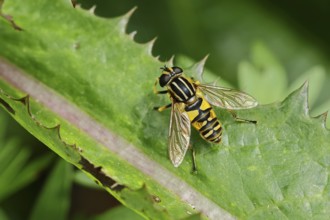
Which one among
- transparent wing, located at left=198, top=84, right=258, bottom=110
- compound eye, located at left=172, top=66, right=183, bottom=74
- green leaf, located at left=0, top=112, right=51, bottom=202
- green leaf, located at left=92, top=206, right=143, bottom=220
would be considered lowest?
green leaf, located at left=0, top=112, right=51, bottom=202

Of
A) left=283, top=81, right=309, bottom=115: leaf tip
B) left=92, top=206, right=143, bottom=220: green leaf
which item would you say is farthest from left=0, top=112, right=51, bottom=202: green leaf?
left=283, top=81, right=309, bottom=115: leaf tip

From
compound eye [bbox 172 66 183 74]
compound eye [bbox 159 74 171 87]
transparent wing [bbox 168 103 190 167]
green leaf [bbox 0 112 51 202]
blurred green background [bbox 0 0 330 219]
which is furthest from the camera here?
blurred green background [bbox 0 0 330 219]

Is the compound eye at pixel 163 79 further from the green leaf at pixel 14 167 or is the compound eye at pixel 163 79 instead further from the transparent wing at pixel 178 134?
the green leaf at pixel 14 167

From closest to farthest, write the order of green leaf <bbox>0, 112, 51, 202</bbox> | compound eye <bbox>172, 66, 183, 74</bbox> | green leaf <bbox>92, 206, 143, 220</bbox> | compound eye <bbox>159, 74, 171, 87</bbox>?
compound eye <bbox>159, 74, 171, 87</bbox> → compound eye <bbox>172, 66, 183, 74</bbox> → green leaf <bbox>92, 206, 143, 220</bbox> → green leaf <bbox>0, 112, 51, 202</bbox>

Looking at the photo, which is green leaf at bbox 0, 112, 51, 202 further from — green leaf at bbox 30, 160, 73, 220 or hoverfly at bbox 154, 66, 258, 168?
hoverfly at bbox 154, 66, 258, 168

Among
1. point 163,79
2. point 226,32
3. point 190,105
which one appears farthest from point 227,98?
point 226,32

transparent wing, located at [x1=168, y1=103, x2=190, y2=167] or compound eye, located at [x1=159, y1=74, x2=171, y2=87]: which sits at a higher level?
compound eye, located at [x1=159, y1=74, x2=171, y2=87]

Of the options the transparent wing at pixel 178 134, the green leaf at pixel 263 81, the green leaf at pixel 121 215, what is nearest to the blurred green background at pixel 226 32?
the green leaf at pixel 263 81
